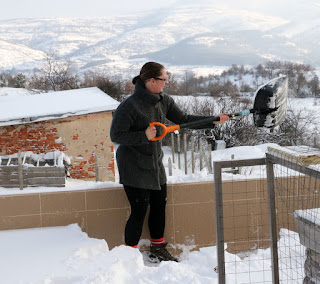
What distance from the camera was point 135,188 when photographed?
2.89 meters

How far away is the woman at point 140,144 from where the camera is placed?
275cm

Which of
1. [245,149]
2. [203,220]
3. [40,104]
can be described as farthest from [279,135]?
[203,220]

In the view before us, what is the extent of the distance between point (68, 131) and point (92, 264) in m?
9.23

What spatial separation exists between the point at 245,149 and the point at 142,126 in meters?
15.3

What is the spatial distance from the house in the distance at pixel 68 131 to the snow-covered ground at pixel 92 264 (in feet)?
26.2

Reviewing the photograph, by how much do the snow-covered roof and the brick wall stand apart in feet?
1.16

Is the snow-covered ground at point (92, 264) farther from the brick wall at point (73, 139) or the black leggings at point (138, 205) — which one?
the brick wall at point (73, 139)

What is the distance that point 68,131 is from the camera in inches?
451

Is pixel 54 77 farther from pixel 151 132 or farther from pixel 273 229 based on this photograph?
pixel 273 229

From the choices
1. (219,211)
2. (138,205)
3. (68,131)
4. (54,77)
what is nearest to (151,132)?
(138,205)

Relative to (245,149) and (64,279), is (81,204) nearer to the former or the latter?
(64,279)

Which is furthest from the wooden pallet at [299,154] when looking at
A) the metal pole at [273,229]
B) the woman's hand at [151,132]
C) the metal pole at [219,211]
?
the woman's hand at [151,132]

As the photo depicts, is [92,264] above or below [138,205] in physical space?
below

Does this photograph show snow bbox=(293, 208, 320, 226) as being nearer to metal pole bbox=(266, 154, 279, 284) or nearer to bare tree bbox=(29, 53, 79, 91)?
metal pole bbox=(266, 154, 279, 284)
